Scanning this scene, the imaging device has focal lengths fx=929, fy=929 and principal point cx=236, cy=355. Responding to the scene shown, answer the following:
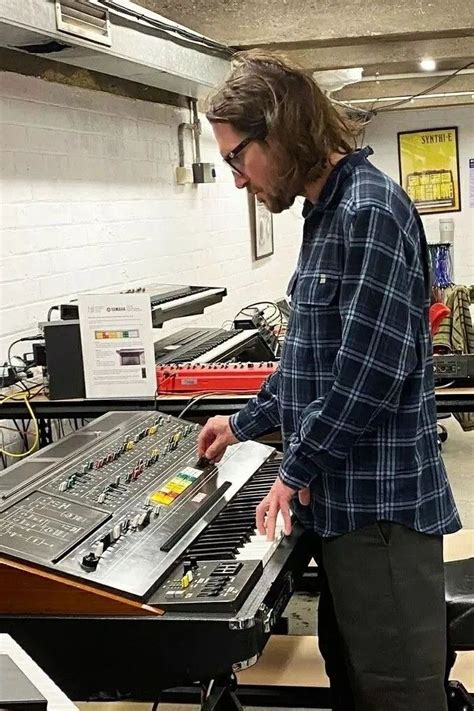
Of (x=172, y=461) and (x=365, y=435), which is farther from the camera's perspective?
(x=172, y=461)

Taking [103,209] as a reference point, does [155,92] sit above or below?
above

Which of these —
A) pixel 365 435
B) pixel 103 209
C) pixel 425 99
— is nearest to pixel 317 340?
pixel 365 435

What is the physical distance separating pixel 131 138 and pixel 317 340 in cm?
272

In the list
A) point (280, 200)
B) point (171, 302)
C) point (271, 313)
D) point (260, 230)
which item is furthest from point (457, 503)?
point (280, 200)

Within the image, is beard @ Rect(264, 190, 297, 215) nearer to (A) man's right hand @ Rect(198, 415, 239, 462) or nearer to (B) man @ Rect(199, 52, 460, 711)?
(B) man @ Rect(199, 52, 460, 711)

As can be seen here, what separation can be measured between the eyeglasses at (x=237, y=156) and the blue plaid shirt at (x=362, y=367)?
5.3 inches

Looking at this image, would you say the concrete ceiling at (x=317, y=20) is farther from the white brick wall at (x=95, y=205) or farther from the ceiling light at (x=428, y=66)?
the ceiling light at (x=428, y=66)

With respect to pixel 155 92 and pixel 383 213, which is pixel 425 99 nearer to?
pixel 155 92

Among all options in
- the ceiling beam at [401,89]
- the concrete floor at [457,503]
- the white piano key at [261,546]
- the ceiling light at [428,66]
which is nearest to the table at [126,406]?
the concrete floor at [457,503]

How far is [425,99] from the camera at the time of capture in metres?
7.87

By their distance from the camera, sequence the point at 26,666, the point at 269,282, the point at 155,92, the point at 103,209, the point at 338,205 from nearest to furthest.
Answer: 1. the point at 26,666
2. the point at 338,205
3. the point at 103,209
4. the point at 155,92
5. the point at 269,282

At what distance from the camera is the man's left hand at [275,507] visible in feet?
5.14

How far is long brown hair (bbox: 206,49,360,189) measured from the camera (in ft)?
5.05

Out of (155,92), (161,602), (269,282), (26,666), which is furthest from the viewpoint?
(269,282)
